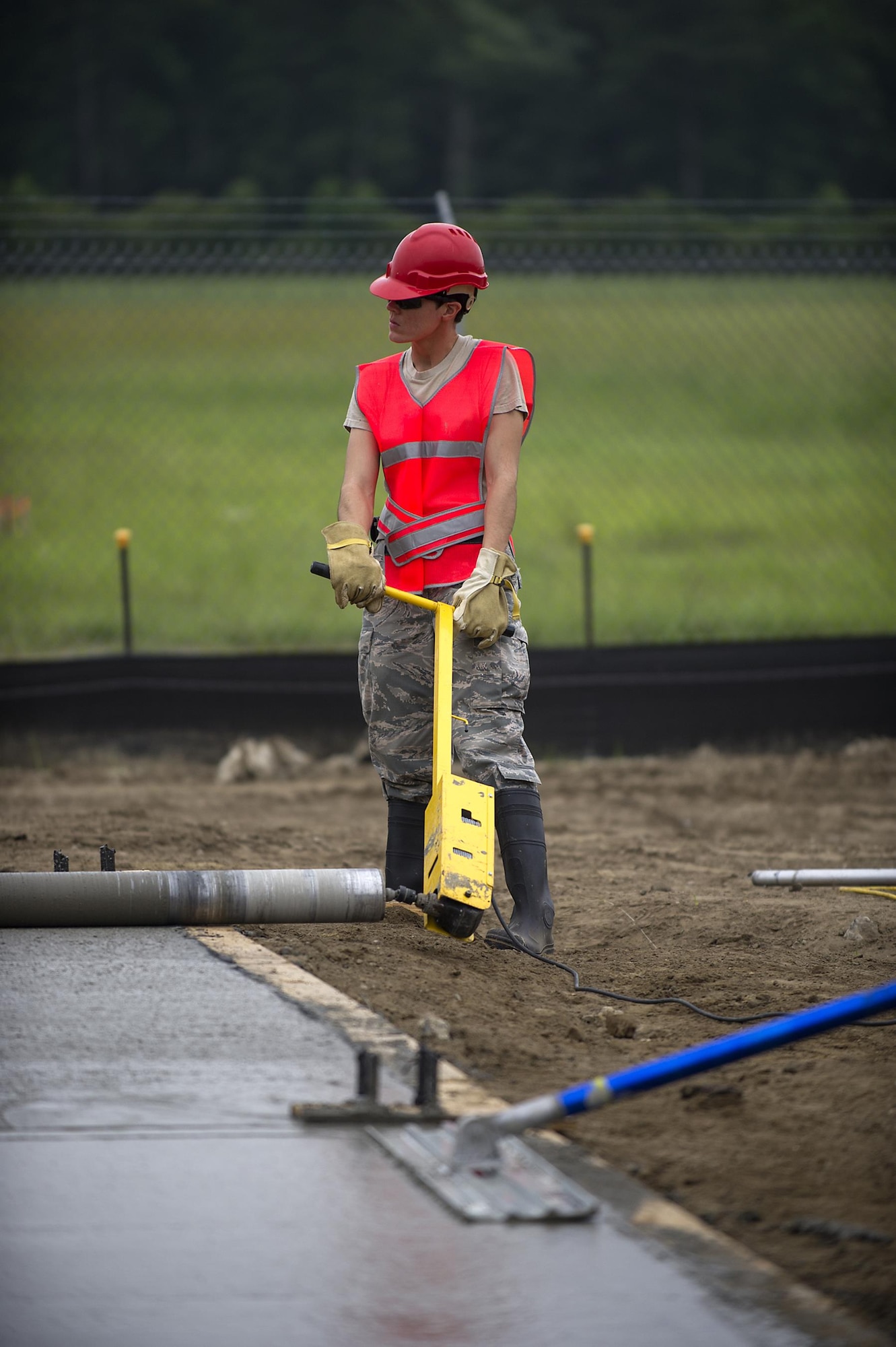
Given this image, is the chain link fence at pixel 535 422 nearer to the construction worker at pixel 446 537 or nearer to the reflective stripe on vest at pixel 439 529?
the construction worker at pixel 446 537

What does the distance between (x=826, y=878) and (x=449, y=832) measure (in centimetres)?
115

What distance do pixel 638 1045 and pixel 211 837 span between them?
2682 millimetres

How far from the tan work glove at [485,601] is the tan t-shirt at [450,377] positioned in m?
0.43

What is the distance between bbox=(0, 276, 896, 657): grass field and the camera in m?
11.7

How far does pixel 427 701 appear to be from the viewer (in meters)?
4.80

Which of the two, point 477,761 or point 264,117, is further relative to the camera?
point 264,117

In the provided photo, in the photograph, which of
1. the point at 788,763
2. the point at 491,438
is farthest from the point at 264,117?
the point at 491,438

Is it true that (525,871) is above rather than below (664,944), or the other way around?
above

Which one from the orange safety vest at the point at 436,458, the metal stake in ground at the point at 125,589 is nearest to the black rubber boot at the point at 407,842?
the orange safety vest at the point at 436,458

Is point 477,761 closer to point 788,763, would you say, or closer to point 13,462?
point 788,763

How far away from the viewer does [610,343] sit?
20.6 m

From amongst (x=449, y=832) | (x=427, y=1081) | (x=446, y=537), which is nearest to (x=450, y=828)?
(x=449, y=832)

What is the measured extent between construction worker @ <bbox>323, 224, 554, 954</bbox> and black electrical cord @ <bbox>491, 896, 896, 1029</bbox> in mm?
40

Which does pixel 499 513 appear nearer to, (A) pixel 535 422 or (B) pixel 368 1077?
(B) pixel 368 1077
